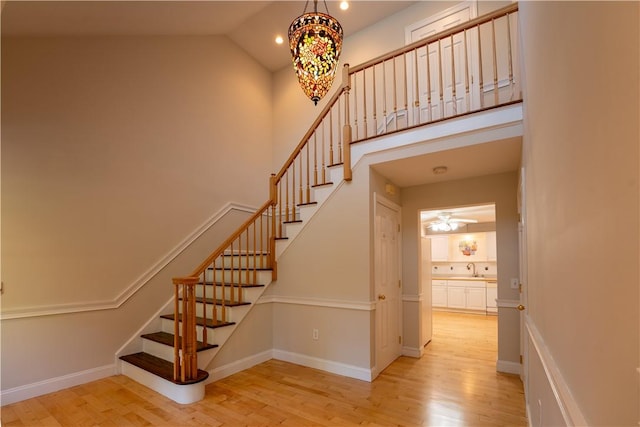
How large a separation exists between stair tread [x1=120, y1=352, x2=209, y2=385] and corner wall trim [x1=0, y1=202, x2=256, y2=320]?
0.62 m

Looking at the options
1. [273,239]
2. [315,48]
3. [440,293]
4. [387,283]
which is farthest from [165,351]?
[440,293]

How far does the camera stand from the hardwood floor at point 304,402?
9.03 ft

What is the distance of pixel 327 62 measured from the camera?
2539 millimetres

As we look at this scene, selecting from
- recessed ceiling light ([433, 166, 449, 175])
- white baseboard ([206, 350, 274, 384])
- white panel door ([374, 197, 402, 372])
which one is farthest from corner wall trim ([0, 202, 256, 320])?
recessed ceiling light ([433, 166, 449, 175])

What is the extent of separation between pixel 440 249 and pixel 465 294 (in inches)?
65.5

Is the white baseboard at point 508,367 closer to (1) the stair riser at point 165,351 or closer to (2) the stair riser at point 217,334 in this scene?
(2) the stair riser at point 217,334

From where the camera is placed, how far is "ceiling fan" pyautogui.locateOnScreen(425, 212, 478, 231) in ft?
26.6

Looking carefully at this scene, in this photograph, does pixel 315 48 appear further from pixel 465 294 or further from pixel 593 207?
pixel 465 294

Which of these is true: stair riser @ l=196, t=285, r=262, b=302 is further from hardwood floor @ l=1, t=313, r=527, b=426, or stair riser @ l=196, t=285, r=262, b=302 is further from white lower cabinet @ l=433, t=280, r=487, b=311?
white lower cabinet @ l=433, t=280, r=487, b=311

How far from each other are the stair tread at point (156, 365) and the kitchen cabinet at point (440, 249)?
785 cm

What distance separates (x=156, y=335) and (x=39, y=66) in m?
3.14

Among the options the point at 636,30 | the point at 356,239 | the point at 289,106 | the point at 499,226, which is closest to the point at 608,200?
the point at 636,30

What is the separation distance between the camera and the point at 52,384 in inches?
128

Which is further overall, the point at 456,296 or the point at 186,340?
the point at 456,296
